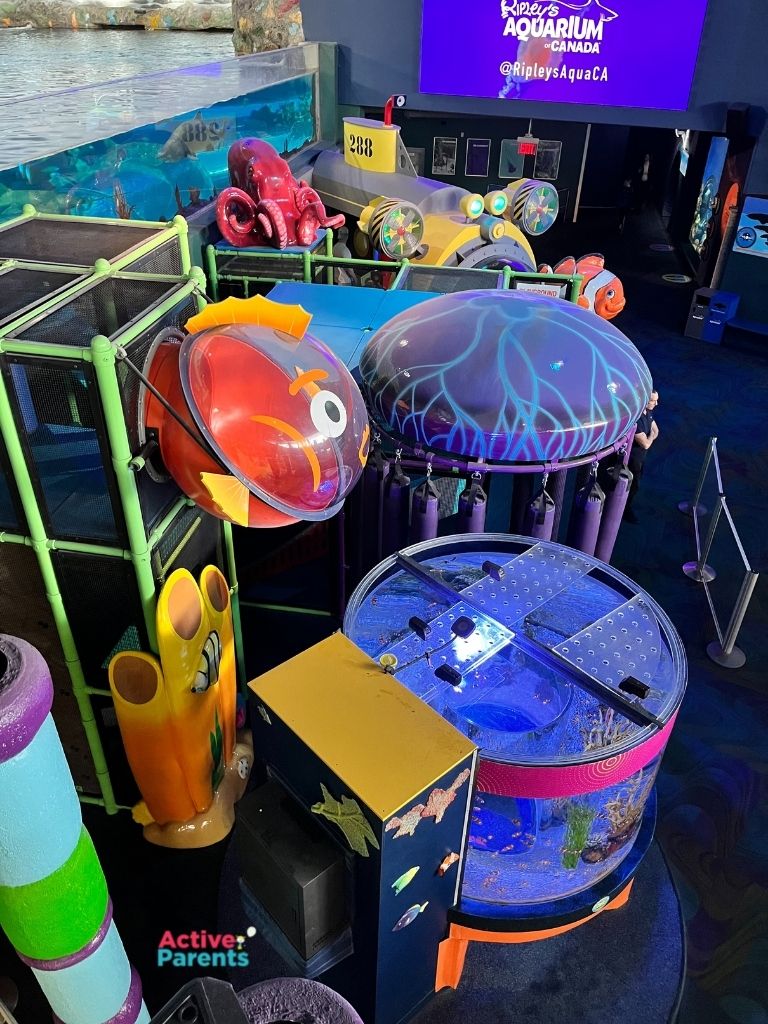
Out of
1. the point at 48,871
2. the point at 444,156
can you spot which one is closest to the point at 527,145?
the point at 444,156

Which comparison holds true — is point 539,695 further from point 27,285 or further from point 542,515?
point 27,285

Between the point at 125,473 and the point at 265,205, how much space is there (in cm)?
613

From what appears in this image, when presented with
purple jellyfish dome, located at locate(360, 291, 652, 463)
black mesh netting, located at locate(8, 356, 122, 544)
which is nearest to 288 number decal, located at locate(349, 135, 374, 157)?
purple jellyfish dome, located at locate(360, 291, 652, 463)

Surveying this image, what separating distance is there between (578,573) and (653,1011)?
7.30 ft

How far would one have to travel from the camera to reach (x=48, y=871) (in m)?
2.46

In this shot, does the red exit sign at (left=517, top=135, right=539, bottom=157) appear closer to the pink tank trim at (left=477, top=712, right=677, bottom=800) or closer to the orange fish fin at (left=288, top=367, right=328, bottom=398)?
the orange fish fin at (left=288, top=367, right=328, bottom=398)

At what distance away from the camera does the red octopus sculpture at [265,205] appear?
8719 millimetres

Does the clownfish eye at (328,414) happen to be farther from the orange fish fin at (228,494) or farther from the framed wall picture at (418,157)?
the framed wall picture at (418,157)

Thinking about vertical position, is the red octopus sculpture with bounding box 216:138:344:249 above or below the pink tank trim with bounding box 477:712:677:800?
above

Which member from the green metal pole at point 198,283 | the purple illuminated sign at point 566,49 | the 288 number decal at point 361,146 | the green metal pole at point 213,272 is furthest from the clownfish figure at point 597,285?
the green metal pole at point 198,283

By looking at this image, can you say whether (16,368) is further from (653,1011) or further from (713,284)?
(713,284)

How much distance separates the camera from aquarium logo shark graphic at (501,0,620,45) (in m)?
11.9

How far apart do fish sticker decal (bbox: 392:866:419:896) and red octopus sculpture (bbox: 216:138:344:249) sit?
23.9 feet

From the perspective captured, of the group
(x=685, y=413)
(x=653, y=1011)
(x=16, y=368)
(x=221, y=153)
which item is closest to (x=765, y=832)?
(x=653, y=1011)
